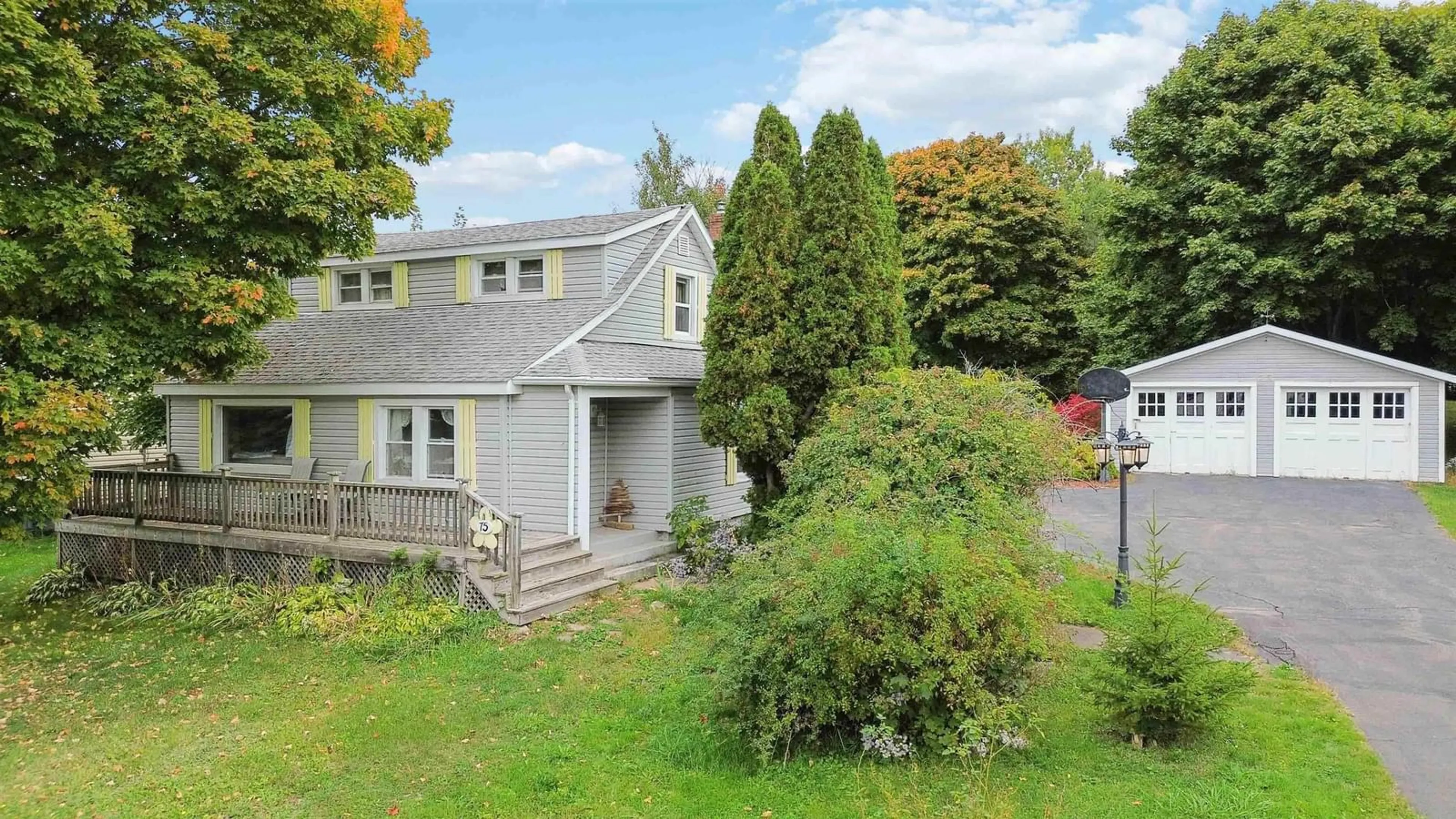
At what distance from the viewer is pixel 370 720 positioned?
670 centimetres

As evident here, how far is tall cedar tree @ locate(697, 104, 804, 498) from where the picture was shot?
446 inches

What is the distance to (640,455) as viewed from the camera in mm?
13484

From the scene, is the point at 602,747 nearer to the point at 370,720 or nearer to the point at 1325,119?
the point at 370,720

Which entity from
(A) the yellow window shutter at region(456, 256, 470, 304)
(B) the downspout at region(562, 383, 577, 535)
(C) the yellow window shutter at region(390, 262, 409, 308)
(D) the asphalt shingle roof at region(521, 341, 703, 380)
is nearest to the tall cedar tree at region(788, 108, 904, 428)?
(D) the asphalt shingle roof at region(521, 341, 703, 380)

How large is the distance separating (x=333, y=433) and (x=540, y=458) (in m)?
4.01

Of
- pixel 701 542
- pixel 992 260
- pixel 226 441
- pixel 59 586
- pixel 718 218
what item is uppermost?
pixel 718 218

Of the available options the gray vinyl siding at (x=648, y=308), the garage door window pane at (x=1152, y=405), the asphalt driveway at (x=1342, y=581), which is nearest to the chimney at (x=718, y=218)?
the gray vinyl siding at (x=648, y=308)

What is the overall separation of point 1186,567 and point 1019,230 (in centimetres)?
2055

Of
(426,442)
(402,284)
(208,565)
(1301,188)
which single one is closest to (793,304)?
(426,442)

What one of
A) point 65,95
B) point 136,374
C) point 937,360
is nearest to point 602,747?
point 136,374

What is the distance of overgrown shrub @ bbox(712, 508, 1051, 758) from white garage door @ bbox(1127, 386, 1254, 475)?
57.8 ft

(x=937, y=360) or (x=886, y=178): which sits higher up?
(x=886, y=178)

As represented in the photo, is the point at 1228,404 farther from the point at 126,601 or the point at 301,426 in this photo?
the point at 126,601

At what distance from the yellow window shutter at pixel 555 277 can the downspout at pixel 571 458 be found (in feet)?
10.4
